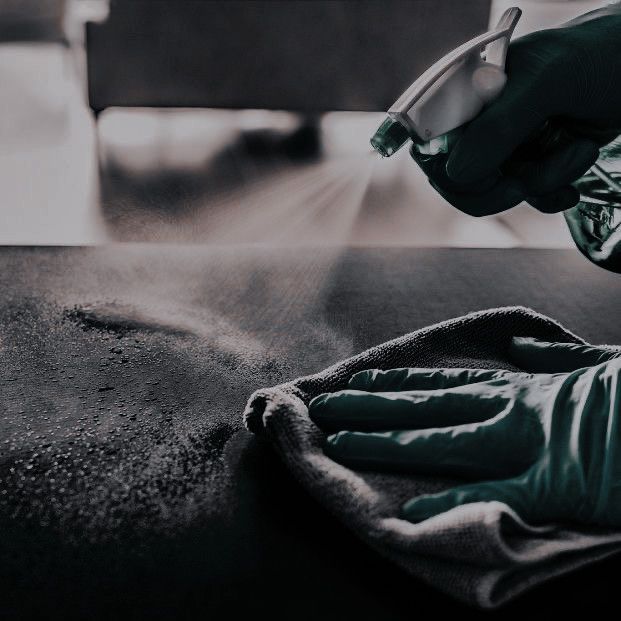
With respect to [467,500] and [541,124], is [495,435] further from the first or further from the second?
[541,124]

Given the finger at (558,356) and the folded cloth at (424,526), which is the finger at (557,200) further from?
the folded cloth at (424,526)

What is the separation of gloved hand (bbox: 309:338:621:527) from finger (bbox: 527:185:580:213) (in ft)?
0.71

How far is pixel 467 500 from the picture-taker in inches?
24.4

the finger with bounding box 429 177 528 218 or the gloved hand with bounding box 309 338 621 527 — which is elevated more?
the finger with bounding box 429 177 528 218

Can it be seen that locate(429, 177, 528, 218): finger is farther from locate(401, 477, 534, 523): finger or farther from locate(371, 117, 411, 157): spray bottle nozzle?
locate(401, 477, 534, 523): finger

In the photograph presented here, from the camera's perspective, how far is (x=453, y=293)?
111 cm

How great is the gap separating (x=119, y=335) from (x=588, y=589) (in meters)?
0.61

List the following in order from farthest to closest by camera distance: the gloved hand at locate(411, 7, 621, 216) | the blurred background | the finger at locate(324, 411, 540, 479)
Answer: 1. the blurred background
2. the gloved hand at locate(411, 7, 621, 216)
3. the finger at locate(324, 411, 540, 479)

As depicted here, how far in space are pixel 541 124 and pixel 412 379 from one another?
315 millimetres

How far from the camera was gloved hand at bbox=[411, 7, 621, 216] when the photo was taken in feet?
2.53

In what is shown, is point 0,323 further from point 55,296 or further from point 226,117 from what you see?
point 226,117

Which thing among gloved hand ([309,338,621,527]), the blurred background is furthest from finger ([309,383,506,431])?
the blurred background

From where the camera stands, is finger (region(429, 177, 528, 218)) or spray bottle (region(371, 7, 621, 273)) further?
finger (region(429, 177, 528, 218))

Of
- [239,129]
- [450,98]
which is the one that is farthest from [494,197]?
[239,129]
